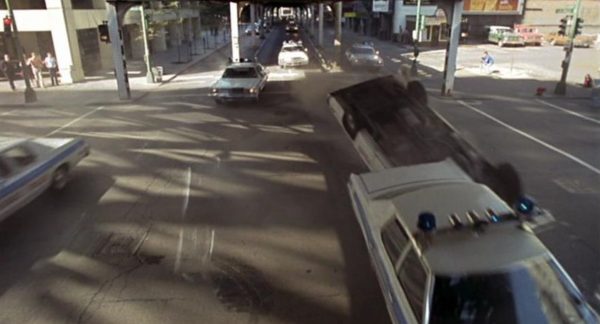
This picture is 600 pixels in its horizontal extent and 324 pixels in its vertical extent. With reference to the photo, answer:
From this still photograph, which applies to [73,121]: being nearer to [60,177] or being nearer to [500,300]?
[60,177]

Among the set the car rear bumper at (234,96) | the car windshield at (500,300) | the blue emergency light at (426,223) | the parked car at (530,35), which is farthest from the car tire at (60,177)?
the parked car at (530,35)

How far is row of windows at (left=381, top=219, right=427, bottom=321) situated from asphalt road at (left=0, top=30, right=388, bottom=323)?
1201 millimetres

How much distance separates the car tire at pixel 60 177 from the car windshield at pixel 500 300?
7.99 m

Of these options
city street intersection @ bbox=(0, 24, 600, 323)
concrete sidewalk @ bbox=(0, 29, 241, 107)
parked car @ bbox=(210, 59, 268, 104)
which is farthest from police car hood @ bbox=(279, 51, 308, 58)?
city street intersection @ bbox=(0, 24, 600, 323)

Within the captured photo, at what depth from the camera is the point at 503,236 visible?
419 centimetres

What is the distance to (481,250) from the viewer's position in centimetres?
400

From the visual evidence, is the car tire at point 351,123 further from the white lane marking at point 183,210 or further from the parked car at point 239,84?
the parked car at point 239,84

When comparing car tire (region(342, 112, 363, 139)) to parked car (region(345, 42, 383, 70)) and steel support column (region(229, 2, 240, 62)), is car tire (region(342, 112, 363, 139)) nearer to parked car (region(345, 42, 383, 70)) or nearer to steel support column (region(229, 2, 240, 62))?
parked car (region(345, 42, 383, 70))

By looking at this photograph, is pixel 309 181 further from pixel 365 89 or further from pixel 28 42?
pixel 28 42

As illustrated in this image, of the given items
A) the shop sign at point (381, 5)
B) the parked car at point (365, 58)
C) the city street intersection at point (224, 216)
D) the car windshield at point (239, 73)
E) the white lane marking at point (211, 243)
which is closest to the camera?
the city street intersection at point (224, 216)

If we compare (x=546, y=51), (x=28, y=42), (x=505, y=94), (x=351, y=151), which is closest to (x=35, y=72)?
(x=28, y=42)

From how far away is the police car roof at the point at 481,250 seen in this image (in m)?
3.89

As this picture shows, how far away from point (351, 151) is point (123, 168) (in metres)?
6.03

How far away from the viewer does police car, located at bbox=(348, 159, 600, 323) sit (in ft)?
12.4
